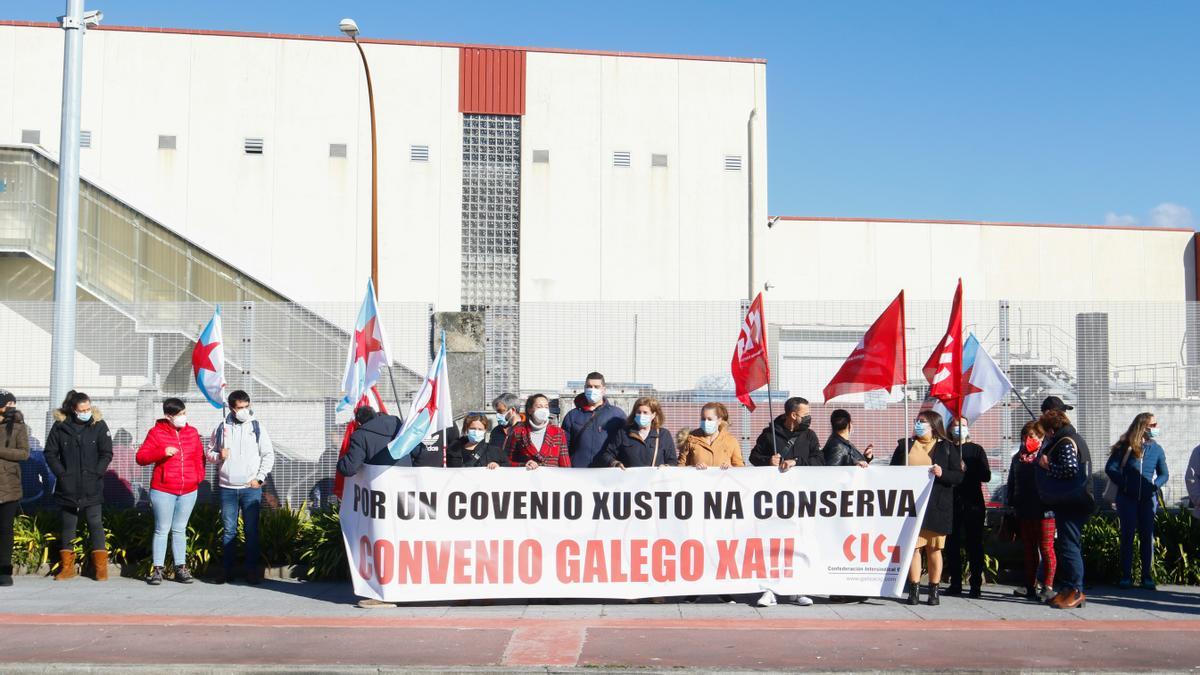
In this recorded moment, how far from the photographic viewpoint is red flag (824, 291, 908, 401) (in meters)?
9.63

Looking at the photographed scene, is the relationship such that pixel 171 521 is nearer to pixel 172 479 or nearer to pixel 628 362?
pixel 172 479

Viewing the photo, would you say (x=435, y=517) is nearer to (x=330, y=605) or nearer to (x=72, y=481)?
(x=330, y=605)

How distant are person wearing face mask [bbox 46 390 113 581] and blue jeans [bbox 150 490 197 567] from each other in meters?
0.56

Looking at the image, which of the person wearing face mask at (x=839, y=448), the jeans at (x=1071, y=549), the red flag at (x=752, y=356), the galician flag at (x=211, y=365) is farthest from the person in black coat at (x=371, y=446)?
the jeans at (x=1071, y=549)

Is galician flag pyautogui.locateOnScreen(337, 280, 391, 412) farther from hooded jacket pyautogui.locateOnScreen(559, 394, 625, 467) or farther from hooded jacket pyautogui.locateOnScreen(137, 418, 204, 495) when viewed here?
hooded jacket pyautogui.locateOnScreen(559, 394, 625, 467)

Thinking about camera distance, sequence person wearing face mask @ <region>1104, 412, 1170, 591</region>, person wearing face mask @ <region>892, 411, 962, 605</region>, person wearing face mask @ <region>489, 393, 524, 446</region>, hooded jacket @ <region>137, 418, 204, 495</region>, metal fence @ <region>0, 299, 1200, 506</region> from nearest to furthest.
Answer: person wearing face mask @ <region>892, 411, 962, 605</region> → person wearing face mask @ <region>1104, 412, 1170, 591</region> → hooded jacket @ <region>137, 418, 204, 495</region> → person wearing face mask @ <region>489, 393, 524, 446</region> → metal fence @ <region>0, 299, 1200, 506</region>

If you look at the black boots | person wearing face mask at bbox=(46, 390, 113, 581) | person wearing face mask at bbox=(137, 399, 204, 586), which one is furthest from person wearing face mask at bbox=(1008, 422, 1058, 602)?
person wearing face mask at bbox=(46, 390, 113, 581)

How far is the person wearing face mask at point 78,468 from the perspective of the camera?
10.7 meters

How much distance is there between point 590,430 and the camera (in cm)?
1027

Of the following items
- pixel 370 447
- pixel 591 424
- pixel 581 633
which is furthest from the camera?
pixel 591 424

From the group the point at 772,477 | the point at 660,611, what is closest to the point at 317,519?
the point at 660,611

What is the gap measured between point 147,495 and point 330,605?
3594 millimetres

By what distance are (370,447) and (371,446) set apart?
1 centimetres

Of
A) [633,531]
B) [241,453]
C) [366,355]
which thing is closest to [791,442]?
[633,531]
